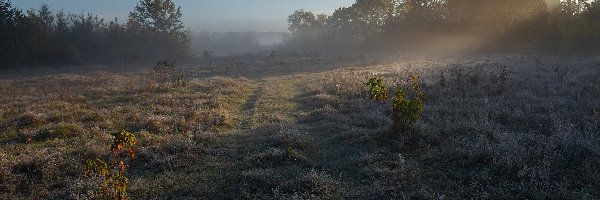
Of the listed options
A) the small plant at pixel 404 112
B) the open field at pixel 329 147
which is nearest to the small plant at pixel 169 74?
the open field at pixel 329 147

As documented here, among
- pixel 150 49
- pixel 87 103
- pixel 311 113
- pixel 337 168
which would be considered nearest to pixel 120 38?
pixel 150 49

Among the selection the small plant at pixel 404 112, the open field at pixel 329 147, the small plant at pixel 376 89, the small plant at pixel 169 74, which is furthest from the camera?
the small plant at pixel 169 74

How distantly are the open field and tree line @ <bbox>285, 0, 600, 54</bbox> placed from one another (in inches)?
1218

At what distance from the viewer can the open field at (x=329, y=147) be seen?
8297mm

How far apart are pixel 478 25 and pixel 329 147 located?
170 feet

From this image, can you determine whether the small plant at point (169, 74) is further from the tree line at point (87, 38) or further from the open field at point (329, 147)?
Result: the tree line at point (87, 38)

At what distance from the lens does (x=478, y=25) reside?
56.5 m

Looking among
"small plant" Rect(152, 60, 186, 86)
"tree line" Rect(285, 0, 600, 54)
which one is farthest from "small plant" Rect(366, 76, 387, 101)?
"tree line" Rect(285, 0, 600, 54)

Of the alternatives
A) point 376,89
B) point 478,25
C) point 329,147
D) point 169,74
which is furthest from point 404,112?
point 478,25

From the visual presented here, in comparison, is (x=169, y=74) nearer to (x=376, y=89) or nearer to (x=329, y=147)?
(x=329, y=147)

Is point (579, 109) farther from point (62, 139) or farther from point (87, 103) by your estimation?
point (87, 103)

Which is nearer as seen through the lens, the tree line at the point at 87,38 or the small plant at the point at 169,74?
the small plant at the point at 169,74

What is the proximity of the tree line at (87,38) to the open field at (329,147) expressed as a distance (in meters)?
46.5

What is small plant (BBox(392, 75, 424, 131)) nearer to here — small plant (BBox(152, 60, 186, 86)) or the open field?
the open field
